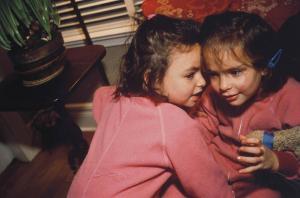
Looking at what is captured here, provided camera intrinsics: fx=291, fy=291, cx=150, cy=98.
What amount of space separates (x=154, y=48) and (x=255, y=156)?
479 millimetres

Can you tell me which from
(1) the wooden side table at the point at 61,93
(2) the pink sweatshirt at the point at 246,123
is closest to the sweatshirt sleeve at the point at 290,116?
(2) the pink sweatshirt at the point at 246,123

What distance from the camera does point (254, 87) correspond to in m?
1.00

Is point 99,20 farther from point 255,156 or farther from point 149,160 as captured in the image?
point 255,156

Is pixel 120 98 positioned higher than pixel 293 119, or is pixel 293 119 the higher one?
pixel 120 98

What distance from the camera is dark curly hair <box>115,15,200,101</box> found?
0.98 meters

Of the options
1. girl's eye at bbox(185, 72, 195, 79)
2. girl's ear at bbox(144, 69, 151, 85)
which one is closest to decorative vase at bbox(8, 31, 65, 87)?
girl's ear at bbox(144, 69, 151, 85)

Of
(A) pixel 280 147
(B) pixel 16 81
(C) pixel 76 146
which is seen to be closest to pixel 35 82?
(B) pixel 16 81

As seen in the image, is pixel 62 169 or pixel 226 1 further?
pixel 62 169

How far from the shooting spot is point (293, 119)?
0.95 m

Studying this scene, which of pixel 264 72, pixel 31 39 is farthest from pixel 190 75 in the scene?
pixel 31 39

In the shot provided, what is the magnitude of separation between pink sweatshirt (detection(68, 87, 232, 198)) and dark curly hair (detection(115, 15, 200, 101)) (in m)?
0.12

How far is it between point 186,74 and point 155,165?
320mm

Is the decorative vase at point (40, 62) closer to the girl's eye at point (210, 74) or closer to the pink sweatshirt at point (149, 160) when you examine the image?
the pink sweatshirt at point (149, 160)

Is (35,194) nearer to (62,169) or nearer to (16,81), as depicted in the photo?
(62,169)
